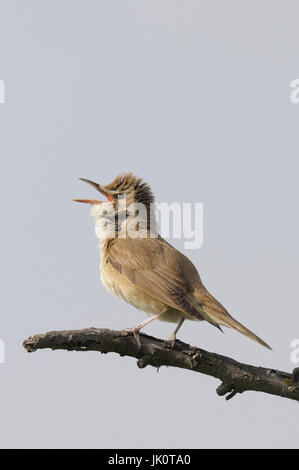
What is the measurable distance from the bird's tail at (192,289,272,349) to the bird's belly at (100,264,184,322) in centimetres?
22

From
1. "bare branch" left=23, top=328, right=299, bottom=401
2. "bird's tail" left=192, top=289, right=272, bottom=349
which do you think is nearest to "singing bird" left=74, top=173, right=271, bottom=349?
"bird's tail" left=192, top=289, right=272, bottom=349

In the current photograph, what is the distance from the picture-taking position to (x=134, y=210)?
8031 mm

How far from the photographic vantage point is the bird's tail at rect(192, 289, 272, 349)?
21.2 ft

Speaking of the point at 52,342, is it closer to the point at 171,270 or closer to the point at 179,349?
the point at 179,349

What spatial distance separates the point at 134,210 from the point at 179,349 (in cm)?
264

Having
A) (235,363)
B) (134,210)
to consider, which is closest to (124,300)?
(134,210)

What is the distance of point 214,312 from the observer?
22.0 ft

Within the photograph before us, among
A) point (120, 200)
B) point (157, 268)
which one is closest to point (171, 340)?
point (157, 268)

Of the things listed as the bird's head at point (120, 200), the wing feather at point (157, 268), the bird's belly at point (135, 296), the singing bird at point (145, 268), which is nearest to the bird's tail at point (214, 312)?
the singing bird at point (145, 268)

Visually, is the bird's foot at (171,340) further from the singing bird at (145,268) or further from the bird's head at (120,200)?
the bird's head at (120,200)

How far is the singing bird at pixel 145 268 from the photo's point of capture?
6.72 meters

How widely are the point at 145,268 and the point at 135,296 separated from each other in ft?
0.99

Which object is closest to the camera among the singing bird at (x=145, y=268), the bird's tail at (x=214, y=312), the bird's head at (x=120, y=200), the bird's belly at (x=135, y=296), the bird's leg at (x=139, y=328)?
the bird's leg at (x=139, y=328)

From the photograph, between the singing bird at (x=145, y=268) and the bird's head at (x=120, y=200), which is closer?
the singing bird at (x=145, y=268)
